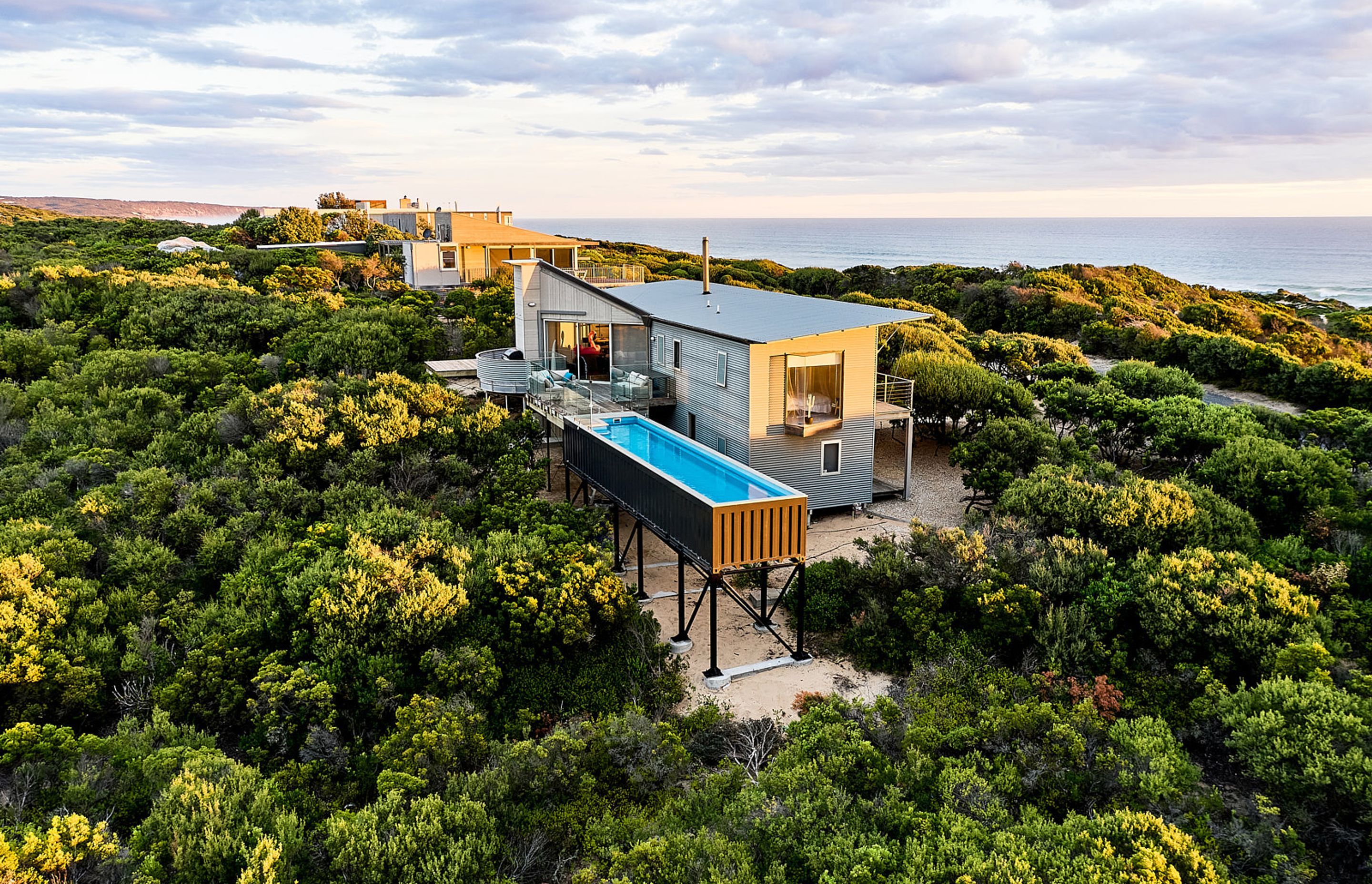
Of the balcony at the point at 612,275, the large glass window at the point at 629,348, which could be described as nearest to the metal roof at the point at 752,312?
the balcony at the point at 612,275

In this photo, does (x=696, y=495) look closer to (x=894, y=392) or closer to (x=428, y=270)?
(x=894, y=392)

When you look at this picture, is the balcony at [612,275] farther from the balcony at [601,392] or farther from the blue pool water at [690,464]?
the blue pool water at [690,464]

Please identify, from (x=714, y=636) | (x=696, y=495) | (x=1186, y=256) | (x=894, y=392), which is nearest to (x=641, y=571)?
(x=714, y=636)

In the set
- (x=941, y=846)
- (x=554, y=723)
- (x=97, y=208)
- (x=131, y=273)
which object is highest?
(x=97, y=208)

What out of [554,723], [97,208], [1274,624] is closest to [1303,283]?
[1274,624]

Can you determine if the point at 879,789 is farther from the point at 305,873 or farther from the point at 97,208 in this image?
the point at 97,208
